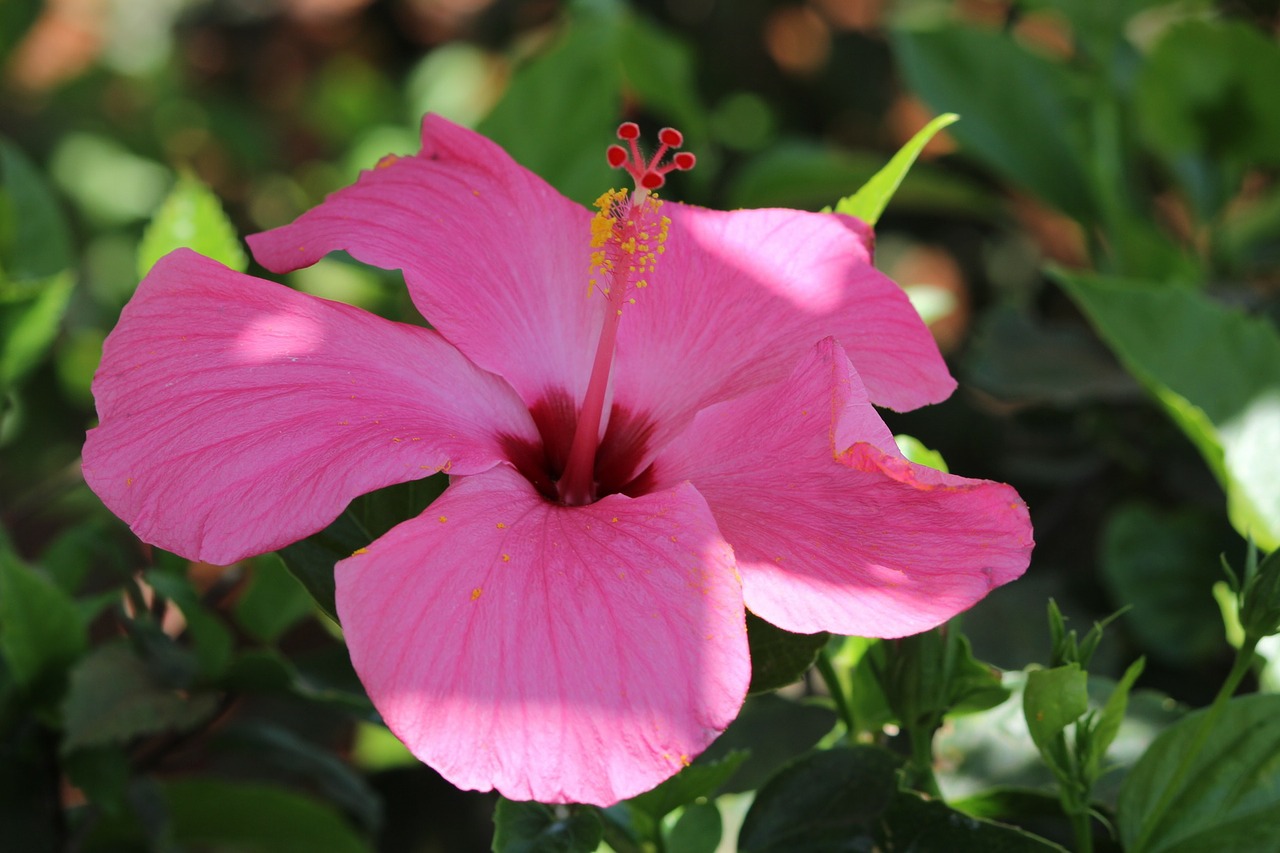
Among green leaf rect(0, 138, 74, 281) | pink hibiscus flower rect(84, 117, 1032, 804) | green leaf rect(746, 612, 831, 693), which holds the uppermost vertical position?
pink hibiscus flower rect(84, 117, 1032, 804)

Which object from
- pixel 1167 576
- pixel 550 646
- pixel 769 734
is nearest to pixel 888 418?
pixel 1167 576

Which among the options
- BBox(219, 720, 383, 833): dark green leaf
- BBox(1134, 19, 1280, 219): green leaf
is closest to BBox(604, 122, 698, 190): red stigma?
BBox(219, 720, 383, 833): dark green leaf

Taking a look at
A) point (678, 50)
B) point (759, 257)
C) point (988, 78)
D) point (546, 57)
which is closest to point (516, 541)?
point (759, 257)

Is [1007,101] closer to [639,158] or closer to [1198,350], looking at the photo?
[1198,350]

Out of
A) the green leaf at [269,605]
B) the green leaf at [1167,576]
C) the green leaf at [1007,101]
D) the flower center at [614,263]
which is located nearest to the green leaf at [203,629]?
the green leaf at [269,605]

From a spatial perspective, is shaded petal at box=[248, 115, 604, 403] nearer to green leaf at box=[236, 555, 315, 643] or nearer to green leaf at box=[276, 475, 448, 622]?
green leaf at box=[276, 475, 448, 622]

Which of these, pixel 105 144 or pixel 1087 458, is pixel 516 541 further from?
pixel 105 144
